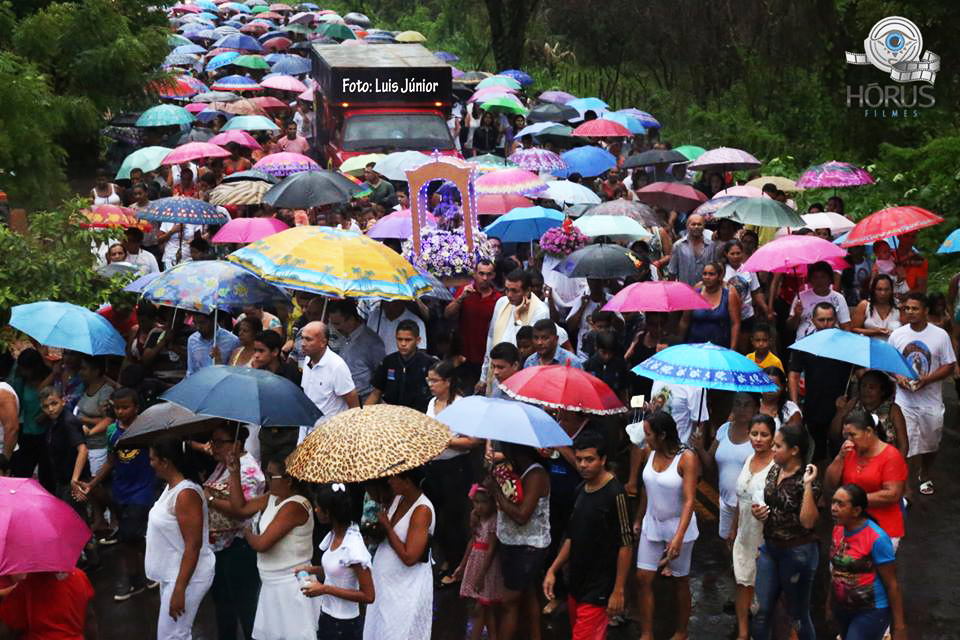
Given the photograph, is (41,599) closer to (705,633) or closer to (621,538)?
(621,538)

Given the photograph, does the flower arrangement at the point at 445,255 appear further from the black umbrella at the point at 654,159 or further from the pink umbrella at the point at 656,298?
the black umbrella at the point at 654,159

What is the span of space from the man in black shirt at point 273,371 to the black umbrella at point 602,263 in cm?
283

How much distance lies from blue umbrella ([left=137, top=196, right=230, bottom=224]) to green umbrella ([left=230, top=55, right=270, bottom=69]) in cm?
1979

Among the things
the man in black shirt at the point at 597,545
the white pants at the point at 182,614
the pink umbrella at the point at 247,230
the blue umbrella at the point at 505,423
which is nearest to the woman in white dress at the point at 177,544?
the white pants at the point at 182,614

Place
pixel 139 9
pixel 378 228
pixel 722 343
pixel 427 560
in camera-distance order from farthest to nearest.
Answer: pixel 139 9 < pixel 378 228 < pixel 722 343 < pixel 427 560

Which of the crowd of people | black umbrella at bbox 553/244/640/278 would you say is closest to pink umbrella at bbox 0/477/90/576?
the crowd of people

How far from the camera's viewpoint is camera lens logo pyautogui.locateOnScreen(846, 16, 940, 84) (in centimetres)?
2258

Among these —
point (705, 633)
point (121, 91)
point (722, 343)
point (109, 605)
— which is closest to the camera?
point (705, 633)

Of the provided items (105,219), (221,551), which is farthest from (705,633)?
(105,219)

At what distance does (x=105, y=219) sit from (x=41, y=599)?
8.06 metres

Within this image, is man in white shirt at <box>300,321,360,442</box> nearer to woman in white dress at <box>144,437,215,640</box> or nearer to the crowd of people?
the crowd of people

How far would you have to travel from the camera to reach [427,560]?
6984 millimetres

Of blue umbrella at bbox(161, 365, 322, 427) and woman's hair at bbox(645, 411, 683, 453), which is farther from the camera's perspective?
woman's hair at bbox(645, 411, 683, 453)

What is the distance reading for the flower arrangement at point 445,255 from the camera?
1223 centimetres
